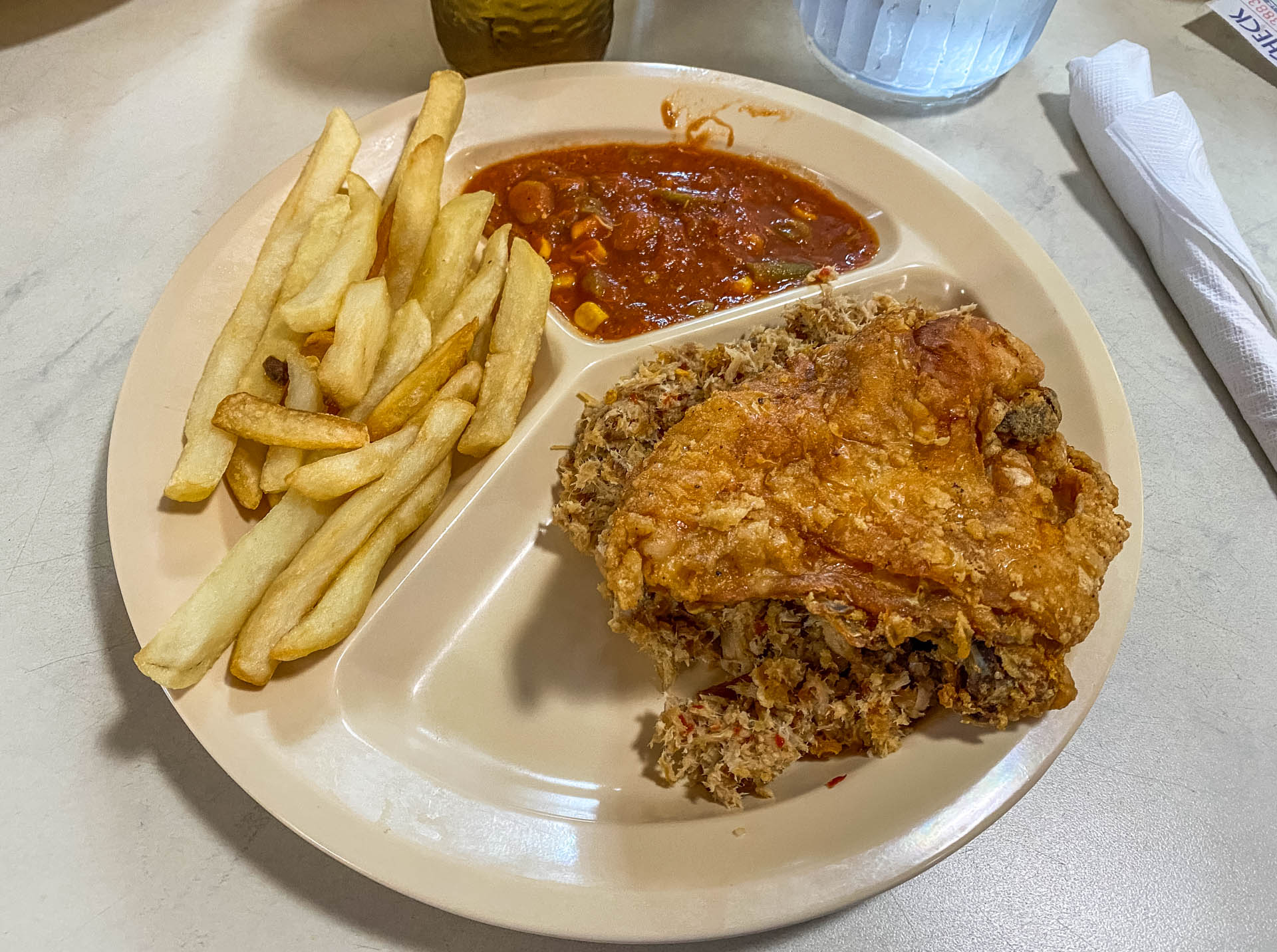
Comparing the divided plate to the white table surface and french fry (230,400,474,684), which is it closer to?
french fry (230,400,474,684)

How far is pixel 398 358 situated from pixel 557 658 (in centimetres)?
98

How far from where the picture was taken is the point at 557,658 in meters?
2.45

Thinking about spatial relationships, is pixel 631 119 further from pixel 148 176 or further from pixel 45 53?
pixel 45 53

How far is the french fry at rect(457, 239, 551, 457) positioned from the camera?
7.88ft

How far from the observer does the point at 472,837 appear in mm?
1987

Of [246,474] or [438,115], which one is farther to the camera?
[438,115]

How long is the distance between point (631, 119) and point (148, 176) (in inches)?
79.0

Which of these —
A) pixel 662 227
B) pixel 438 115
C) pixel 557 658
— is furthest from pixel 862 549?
pixel 438 115

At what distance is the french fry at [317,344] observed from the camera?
7.78 ft

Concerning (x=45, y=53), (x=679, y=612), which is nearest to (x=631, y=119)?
(x=679, y=612)

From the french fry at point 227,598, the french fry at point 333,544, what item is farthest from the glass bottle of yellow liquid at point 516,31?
the french fry at point 227,598

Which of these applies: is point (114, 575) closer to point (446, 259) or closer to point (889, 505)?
point (446, 259)

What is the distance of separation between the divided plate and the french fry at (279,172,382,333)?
38 centimetres

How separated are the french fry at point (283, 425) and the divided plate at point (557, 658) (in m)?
0.32
